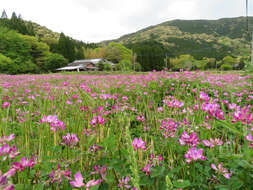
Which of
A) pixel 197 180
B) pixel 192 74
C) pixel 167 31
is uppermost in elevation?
pixel 167 31

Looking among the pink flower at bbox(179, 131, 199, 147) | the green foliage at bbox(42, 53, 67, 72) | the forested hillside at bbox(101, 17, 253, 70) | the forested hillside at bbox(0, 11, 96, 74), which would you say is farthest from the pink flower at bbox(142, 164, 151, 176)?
the green foliage at bbox(42, 53, 67, 72)

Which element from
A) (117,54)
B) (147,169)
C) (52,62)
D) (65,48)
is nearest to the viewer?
(147,169)

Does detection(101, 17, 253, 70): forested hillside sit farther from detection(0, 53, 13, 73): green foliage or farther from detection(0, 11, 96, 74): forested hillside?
detection(0, 53, 13, 73): green foliage

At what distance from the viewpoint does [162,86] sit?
4.60 metres

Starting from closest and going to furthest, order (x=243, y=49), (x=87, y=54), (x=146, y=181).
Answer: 1. (x=146, y=181)
2. (x=243, y=49)
3. (x=87, y=54)

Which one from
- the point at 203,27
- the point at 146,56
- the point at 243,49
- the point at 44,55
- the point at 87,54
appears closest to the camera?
the point at 243,49

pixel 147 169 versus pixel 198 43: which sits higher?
pixel 198 43

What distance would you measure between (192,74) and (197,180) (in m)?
4.59

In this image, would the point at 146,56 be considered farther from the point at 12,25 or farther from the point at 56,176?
the point at 56,176

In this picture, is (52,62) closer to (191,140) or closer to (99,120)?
(99,120)

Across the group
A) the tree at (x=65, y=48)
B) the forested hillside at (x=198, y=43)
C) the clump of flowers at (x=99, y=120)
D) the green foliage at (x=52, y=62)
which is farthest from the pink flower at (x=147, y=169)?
the tree at (x=65, y=48)

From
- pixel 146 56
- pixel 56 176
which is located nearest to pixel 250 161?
pixel 56 176

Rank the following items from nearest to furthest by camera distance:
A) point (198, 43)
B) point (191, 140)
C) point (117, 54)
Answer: point (191, 140) < point (117, 54) < point (198, 43)

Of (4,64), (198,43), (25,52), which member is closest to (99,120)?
(4,64)
